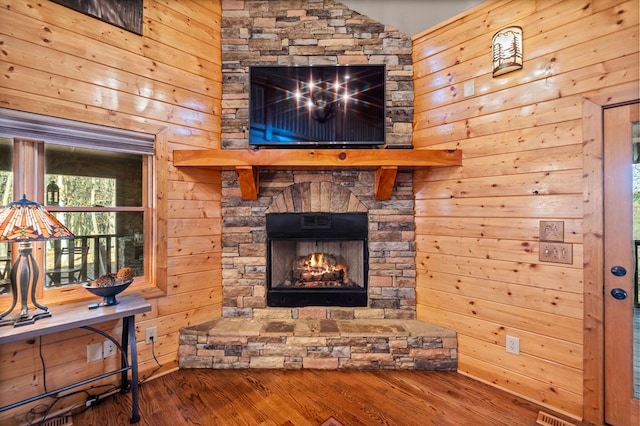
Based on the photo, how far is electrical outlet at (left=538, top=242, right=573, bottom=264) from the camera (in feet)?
5.88

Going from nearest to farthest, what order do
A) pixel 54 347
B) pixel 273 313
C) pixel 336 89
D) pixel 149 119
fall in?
1. pixel 54 347
2. pixel 149 119
3. pixel 336 89
4. pixel 273 313

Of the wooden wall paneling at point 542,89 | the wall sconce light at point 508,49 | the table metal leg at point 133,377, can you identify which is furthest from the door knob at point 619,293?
the table metal leg at point 133,377

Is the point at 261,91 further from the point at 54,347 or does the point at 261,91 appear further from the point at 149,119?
the point at 54,347

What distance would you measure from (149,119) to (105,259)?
116 centimetres

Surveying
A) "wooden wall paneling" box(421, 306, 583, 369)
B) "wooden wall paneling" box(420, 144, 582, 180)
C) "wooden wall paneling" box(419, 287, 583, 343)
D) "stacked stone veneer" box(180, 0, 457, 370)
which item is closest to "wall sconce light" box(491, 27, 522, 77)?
"wooden wall paneling" box(420, 144, 582, 180)

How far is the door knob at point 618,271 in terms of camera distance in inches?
64.1

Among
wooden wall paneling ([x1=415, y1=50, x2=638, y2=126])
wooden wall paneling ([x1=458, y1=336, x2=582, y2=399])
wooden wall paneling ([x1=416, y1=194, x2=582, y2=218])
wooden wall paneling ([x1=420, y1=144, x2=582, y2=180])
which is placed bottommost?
wooden wall paneling ([x1=458, y1=336, x2=582, y2=399])

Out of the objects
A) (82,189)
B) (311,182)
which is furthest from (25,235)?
(311,182)

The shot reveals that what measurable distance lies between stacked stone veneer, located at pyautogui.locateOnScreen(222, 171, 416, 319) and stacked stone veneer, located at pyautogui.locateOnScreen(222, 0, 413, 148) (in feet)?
1.96

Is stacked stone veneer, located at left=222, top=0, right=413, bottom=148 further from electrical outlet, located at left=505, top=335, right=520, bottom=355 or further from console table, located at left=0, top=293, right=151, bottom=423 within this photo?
electrical outlet, located at left=505, top=335, right=520, bottom=355

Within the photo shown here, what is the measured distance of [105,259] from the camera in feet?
6.86

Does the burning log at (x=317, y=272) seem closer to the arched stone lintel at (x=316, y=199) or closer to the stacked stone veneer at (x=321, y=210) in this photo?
the stacked stone veneer at (x=321, y=210)

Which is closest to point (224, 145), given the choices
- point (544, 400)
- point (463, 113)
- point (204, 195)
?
point (204, 195)

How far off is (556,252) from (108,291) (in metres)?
3.02
